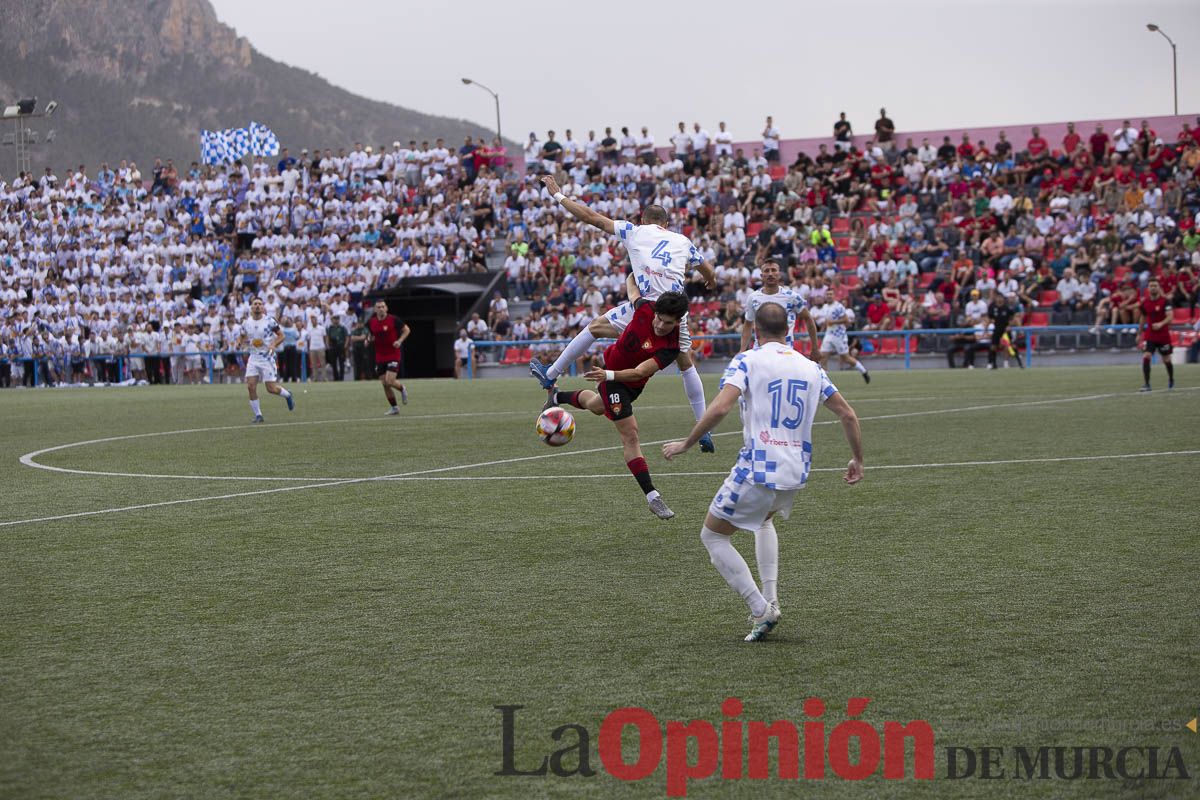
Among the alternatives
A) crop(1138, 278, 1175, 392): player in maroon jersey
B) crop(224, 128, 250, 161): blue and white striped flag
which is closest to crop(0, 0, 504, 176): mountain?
crop(224, 128, 250, 161): blue and white striped flag

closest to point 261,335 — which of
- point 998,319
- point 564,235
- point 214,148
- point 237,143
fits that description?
point 998,319

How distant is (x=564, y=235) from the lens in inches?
1682

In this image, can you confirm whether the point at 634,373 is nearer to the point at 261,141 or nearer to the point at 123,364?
the point at 123,364

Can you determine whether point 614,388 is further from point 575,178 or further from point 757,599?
point 575,178

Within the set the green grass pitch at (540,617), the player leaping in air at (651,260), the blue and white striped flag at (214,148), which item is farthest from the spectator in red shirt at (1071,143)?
the blue and white striped flag at (214,148)

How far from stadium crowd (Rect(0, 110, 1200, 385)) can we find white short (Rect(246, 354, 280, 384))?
16.8 metres

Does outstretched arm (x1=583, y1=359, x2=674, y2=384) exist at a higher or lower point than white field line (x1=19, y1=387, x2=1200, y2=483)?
higher

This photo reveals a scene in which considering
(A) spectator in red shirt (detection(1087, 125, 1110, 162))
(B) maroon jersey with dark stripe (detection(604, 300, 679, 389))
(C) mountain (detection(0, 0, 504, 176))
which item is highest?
(C) mountain (detection(0, 0, 504, 176))

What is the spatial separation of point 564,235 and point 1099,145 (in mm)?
15200

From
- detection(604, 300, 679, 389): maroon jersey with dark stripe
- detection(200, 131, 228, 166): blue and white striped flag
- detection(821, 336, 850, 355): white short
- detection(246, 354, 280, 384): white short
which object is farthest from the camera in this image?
detection(200, 131, 228, 166): blue and white striped flag

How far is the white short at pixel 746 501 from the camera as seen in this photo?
6254 millimetres

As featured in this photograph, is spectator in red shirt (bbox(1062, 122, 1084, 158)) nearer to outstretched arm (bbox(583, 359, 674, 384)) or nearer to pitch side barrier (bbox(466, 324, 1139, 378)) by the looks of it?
pitch side barrier (bbox(466, 324, 1139, 378))

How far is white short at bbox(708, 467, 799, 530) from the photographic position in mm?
6254

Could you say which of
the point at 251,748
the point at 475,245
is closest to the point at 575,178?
the point at 475,245
